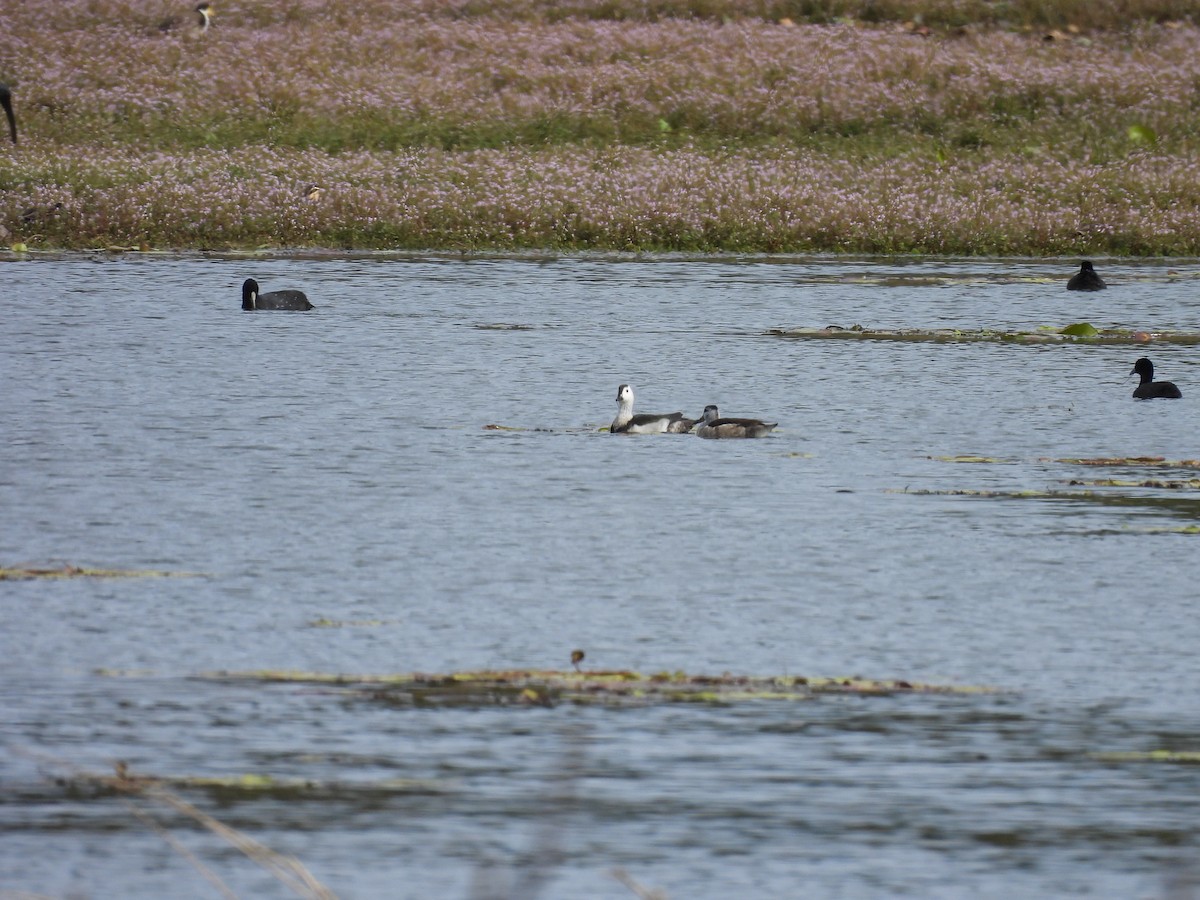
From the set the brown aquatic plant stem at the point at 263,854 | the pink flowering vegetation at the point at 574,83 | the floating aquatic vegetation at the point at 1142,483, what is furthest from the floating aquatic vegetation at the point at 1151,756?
the pink flowering vegetation at the point at 574,83

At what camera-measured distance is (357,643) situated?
960cm

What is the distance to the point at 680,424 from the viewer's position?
1642 centimetres

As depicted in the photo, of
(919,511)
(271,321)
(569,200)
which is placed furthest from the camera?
(569,200)

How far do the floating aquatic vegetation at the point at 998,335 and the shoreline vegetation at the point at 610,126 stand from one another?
9.41 metres

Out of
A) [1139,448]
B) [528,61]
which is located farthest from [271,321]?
[528,61]

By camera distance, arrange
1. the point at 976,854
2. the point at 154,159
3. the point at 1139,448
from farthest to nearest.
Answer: the point at 154,159
the point at 1139,448
the point at 976,854

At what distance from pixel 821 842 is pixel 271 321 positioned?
677 inches

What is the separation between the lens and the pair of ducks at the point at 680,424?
52.3 ft

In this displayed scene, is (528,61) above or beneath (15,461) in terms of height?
above

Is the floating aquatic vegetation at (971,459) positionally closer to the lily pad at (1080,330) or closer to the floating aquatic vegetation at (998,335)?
the floating aquatic vegetation at (998,335)

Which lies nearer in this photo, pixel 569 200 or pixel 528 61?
pixel 569 200

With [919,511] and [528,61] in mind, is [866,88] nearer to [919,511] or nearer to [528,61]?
[528,61]

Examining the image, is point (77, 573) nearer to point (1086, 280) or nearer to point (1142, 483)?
point (1142, 483)

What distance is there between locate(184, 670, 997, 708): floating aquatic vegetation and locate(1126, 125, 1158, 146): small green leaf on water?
3024 cm
